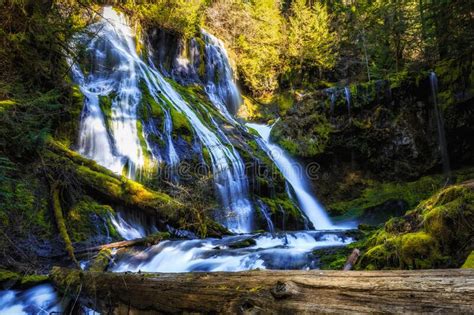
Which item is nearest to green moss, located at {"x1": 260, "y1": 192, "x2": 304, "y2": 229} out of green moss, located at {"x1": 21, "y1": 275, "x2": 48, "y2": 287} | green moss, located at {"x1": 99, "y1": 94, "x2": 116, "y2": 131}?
green moss, located at {"x1": 99, "y1": 94, "x2": 116, "y2": 131}

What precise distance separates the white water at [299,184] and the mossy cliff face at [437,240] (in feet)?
33.6

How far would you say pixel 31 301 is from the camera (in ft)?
14.5

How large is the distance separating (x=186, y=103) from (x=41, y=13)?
8101 mm

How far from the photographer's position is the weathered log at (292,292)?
146 cm

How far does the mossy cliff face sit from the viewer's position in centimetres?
312

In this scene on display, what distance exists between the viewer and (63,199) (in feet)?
21.9

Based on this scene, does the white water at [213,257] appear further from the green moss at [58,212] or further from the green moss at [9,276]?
the green moss at [9,276]

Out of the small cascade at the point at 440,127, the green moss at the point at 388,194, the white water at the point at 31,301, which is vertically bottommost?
the green moss at the point at 388,194

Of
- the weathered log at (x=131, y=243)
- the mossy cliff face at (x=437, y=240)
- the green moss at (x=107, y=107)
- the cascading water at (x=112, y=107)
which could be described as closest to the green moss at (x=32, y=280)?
A: the weathered log at (x=131, y=243)

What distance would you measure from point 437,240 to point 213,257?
3653mm

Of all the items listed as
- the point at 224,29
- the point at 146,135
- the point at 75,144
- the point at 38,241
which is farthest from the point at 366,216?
the point at 224,29

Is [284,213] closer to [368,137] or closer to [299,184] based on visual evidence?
[299,184]

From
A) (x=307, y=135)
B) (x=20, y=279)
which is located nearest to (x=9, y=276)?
(x=20, y=279)

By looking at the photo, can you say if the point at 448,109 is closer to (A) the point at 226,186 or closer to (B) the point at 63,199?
(A) the point at 226,186
